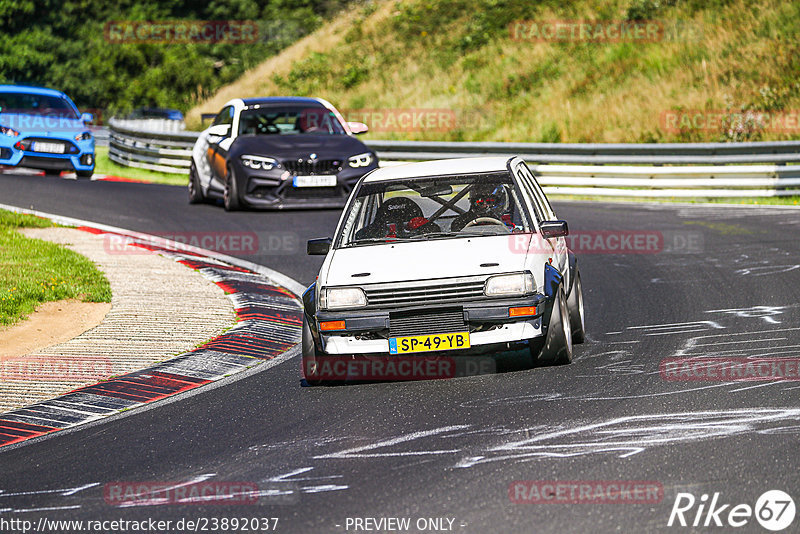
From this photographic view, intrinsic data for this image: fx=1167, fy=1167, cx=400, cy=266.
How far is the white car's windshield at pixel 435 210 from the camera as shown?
8.88m

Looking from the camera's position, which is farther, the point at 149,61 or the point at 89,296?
the point at 149,61

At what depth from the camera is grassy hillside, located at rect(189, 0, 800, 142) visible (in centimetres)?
2641

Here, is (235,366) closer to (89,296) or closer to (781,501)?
(89,296)

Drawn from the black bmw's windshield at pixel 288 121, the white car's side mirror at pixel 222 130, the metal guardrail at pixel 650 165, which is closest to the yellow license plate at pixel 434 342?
the black bmw's windshield at pixel 288 121

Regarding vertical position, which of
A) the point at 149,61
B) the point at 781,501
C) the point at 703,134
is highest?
the point at 149,61

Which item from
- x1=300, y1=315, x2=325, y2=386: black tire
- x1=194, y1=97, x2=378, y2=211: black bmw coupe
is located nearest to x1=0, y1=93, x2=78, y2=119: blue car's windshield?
x1=194, y1=97, x2=378, y2=211: black bmw coupe

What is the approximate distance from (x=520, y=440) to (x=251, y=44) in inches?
2517

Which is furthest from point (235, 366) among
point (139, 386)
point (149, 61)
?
point (149, 61)

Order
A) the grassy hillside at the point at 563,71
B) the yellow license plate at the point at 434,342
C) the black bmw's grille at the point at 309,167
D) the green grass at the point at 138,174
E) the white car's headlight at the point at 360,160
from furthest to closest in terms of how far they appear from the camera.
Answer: the grassy hillside at the point at 563,71 < the green grass at the point at 138,174 < the white car's headlight at the point at 360,160 < the black bmw's grille at the point at 309,167 < the yellow license plate at the point at 434,342

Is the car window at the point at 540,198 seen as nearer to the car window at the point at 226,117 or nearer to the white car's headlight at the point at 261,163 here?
the white car's headlight at the point at 261,163

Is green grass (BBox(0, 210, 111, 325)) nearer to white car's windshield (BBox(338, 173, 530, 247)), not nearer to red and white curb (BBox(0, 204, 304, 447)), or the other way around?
red and white curb (BBox(0, 204, 304, 447))

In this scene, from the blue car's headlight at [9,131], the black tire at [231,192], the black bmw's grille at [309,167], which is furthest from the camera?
the blue car's headlight at [9,131]

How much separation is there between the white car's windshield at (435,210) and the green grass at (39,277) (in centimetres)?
385

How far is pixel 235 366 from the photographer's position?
30.6ft
